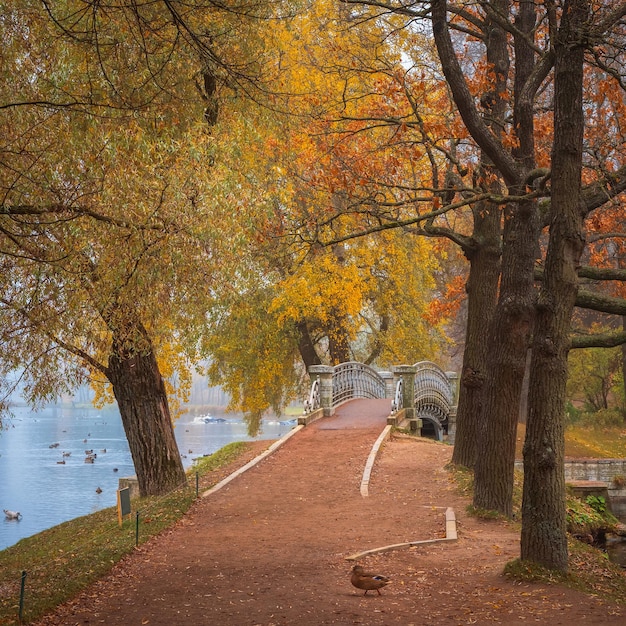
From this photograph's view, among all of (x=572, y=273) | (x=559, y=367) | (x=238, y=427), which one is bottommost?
(x=238, y=427)

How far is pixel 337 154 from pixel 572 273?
7.22 meters

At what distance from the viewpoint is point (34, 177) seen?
28.1 ft

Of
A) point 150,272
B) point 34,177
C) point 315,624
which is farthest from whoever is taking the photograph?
point 150,272

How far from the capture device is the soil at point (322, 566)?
7922 mm

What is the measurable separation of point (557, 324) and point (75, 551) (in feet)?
26.7

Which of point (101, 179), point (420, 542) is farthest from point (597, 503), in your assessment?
point (101, 179)

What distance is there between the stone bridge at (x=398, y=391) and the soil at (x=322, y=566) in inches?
282

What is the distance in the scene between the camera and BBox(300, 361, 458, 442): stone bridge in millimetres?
24125

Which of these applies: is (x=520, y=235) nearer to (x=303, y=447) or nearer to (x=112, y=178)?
(x=112, y=178)

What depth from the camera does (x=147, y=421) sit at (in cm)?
1509

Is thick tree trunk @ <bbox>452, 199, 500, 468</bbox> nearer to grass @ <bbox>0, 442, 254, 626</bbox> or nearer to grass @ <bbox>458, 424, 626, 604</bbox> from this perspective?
grass @ <bbox>458, 424, 626, 604</bbox>

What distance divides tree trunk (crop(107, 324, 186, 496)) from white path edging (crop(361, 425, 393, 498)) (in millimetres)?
3514

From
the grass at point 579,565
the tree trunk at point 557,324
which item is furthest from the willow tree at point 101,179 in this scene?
the grass at point 579,565

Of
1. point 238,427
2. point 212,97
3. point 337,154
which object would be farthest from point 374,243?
point 238,427
